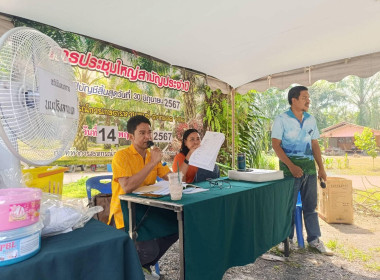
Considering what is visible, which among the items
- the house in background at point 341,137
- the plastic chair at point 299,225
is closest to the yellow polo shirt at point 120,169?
the plastic chair at point 299,225

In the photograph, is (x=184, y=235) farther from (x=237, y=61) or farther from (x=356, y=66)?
(x=356, y=66)

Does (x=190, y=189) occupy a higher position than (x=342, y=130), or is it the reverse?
(x=342, y=130)

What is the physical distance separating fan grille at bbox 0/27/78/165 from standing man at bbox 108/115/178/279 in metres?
0.98

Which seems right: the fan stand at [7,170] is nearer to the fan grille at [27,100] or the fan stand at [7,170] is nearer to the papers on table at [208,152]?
the fan grille at [27,100]

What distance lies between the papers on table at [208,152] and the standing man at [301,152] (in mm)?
1047

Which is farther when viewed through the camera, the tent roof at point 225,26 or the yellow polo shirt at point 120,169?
the tent roof at point 225,26

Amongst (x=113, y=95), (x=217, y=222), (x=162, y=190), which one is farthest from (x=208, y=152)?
(x=113, y=95)

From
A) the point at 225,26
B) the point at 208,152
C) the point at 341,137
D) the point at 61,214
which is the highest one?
the point at 225,26

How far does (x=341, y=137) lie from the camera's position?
47.2ft

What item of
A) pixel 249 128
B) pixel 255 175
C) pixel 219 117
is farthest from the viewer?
pixel 249 128

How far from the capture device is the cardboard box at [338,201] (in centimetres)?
391

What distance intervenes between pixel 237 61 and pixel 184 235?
255cm

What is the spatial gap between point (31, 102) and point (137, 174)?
1.17m

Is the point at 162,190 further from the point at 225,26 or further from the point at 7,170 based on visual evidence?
the point at 225,26
